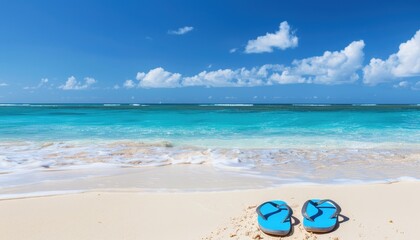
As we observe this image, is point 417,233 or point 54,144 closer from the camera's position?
point 417,233

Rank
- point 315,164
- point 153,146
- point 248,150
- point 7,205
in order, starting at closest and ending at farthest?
point 7,205 < point 315,164 < point 248,150 < point 153,146

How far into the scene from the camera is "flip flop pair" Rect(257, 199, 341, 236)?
3.35 m

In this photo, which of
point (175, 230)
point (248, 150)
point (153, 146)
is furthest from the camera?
point (153, 146)

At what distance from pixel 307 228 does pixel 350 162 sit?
197 inches

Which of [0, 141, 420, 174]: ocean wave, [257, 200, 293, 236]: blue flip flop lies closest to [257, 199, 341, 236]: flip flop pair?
[257, 200, 293, 236]: blue flip flop

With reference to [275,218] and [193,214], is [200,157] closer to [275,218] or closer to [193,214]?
[193,214]

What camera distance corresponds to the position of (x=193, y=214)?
398 cm

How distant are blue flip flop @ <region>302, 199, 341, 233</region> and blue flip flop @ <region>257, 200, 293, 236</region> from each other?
0.21 metres

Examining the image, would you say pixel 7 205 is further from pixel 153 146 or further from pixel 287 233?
pixel 153 146

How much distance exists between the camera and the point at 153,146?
10672mm

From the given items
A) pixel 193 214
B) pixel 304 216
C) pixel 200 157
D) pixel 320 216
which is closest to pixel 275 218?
pixel 304 216

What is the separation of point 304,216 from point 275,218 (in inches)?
13.8

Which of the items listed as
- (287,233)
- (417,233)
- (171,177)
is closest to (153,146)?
(171,177)

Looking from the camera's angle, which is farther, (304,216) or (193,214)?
(193,214)
